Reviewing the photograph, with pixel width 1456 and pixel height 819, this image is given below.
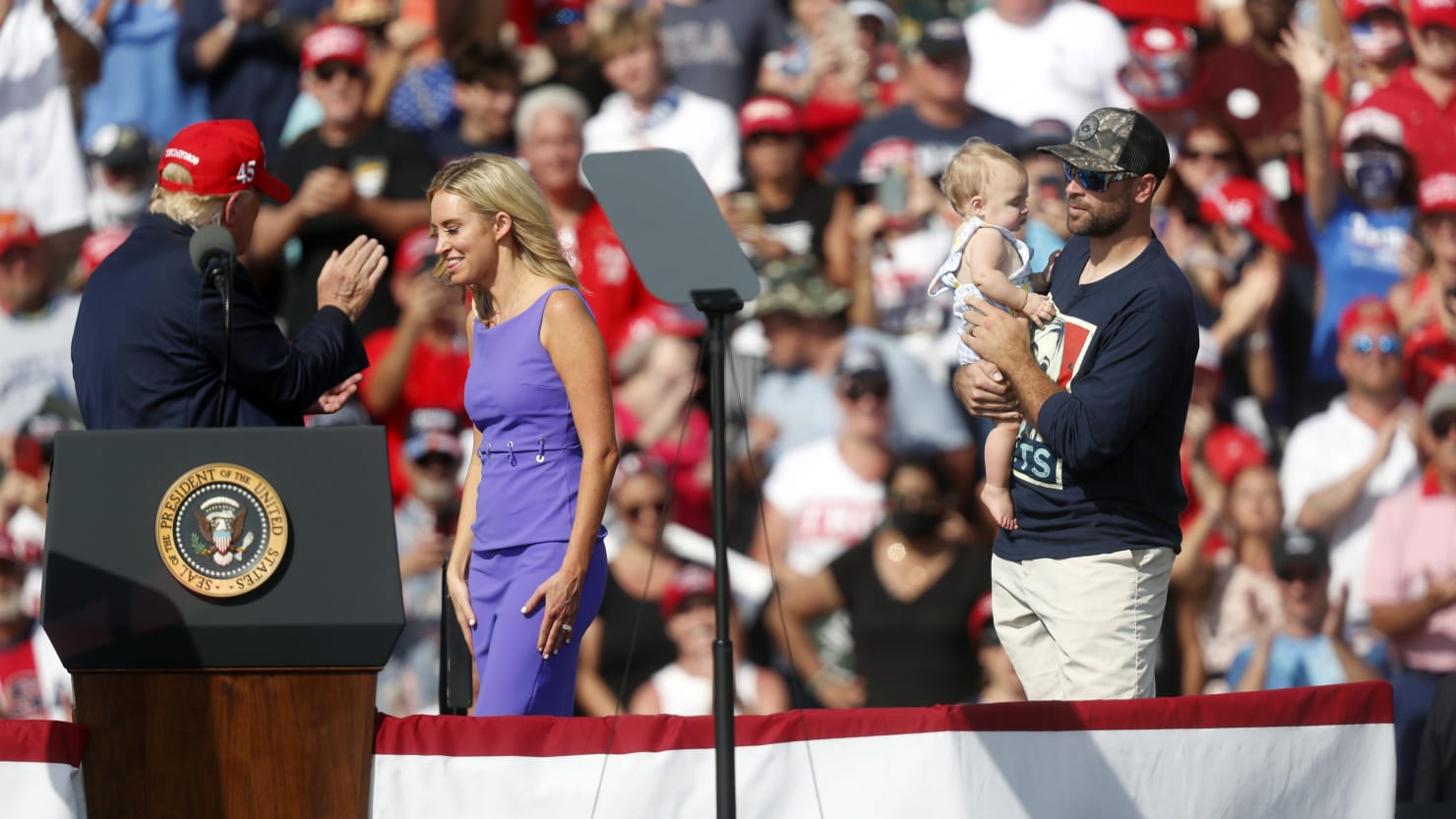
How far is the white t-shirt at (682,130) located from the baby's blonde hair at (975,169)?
126 inches

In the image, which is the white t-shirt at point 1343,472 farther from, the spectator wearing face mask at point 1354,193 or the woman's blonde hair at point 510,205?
the woman's blonde hair at point 510,205

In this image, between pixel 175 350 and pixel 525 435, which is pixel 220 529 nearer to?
pixel 175 350

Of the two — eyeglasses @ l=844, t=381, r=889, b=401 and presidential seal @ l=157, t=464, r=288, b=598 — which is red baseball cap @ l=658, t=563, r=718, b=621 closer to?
eyeglasses @ l=844, t=381, r=889, b=401

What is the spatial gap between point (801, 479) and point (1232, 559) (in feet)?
5.18

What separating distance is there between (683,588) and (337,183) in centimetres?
193

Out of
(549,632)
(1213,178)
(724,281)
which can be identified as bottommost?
(1213,178)

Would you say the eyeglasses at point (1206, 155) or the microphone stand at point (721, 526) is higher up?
the microphone stand at point (721, 526)

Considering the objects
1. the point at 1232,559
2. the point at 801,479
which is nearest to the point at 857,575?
the point at 801,479

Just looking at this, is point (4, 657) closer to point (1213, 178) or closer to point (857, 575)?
point (857, 575)

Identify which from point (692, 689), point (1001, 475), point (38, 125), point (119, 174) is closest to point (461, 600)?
point (1001, 475)

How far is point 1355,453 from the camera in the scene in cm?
682

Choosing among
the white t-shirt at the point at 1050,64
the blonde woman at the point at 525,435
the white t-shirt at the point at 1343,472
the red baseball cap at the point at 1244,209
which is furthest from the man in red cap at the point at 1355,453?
the blonde woman at the point at 525,435

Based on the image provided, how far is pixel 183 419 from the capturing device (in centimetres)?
359

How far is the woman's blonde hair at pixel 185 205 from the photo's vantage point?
366 cm
